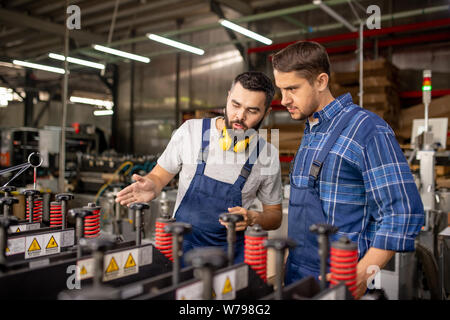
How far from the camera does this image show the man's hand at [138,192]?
148cm

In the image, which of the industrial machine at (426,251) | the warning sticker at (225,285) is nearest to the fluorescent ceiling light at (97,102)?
the industrial machine at (426,251)

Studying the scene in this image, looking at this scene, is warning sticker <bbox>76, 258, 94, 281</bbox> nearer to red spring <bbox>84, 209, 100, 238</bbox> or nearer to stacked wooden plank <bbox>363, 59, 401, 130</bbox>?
red spring <bbox>84, 209, 100, 238</bbox>

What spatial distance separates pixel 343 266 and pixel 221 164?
88cm

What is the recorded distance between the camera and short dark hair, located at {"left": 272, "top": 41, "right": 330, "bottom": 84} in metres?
1.25

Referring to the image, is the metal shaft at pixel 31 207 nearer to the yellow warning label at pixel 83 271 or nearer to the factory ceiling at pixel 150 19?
the yellow warning label at pixel 83 271

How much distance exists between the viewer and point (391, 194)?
43.1 inches

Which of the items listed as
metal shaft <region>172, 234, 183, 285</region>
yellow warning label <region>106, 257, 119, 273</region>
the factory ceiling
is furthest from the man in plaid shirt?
the factory ceiling

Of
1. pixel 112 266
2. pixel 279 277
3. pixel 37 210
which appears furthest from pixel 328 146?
pixel 37 210

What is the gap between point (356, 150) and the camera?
1.16m

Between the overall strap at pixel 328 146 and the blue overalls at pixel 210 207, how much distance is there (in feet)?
1.41

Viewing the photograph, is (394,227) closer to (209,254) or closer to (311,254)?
(311,254)

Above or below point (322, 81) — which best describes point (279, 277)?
below

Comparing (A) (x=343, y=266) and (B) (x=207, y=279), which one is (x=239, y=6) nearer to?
(A) (x=343, y=266)
